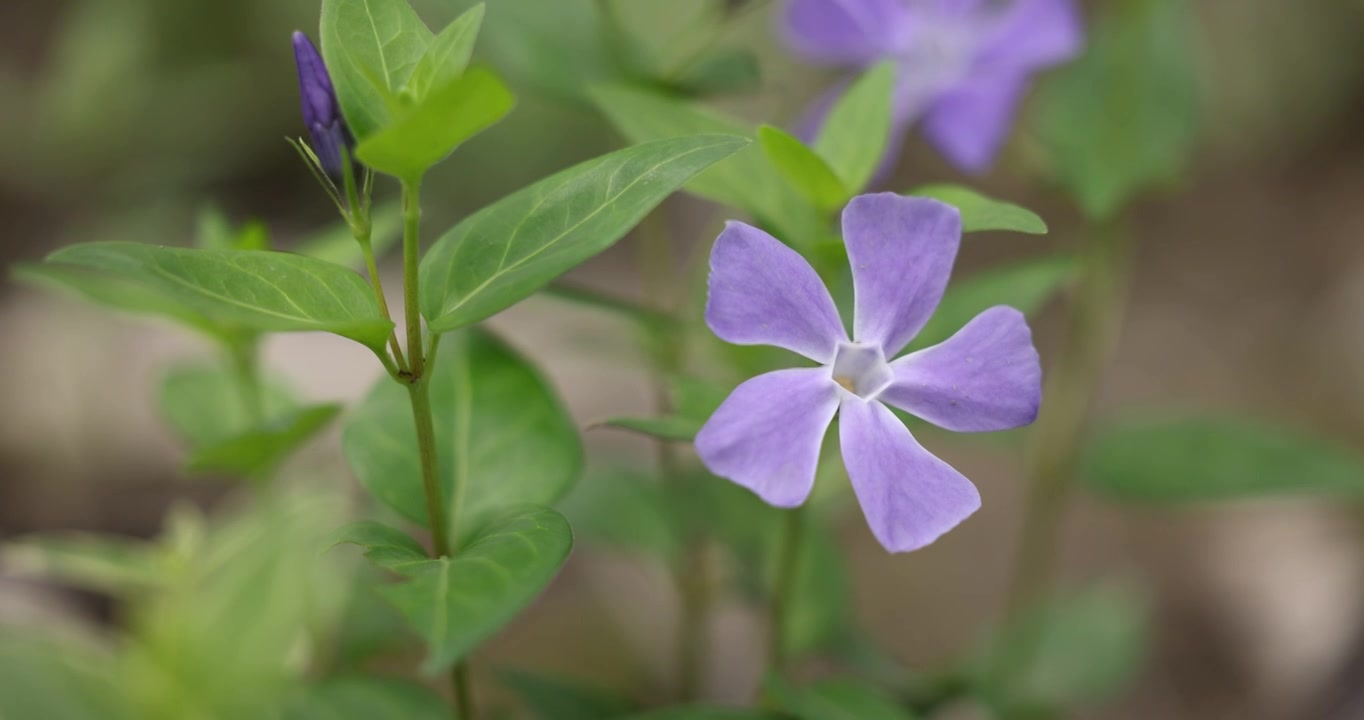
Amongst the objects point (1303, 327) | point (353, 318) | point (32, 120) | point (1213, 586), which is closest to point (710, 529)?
point (353, 318)

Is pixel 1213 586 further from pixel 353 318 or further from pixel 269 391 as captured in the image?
pixel 353 318

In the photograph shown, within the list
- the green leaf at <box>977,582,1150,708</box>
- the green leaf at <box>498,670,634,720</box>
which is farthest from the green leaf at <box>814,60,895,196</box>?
the green leaf at <box>977,582,1150,708</box>

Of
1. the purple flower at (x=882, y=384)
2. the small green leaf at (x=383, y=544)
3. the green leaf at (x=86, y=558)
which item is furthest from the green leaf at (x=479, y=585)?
the green leaf at (x=86, y=558)

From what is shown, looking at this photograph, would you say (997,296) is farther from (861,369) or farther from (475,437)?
(475,437)

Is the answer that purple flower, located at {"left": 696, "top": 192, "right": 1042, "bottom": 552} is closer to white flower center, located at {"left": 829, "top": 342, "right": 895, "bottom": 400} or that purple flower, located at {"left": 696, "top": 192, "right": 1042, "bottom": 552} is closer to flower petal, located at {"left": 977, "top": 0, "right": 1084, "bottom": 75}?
white flower center, located at {"left": 829, "top": 342, "right": 895, "bottom": 400}

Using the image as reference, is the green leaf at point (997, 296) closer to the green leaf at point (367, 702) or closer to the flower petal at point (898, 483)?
the flower petal at point (898, 483)

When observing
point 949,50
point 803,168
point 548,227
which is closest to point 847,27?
point 949,50
